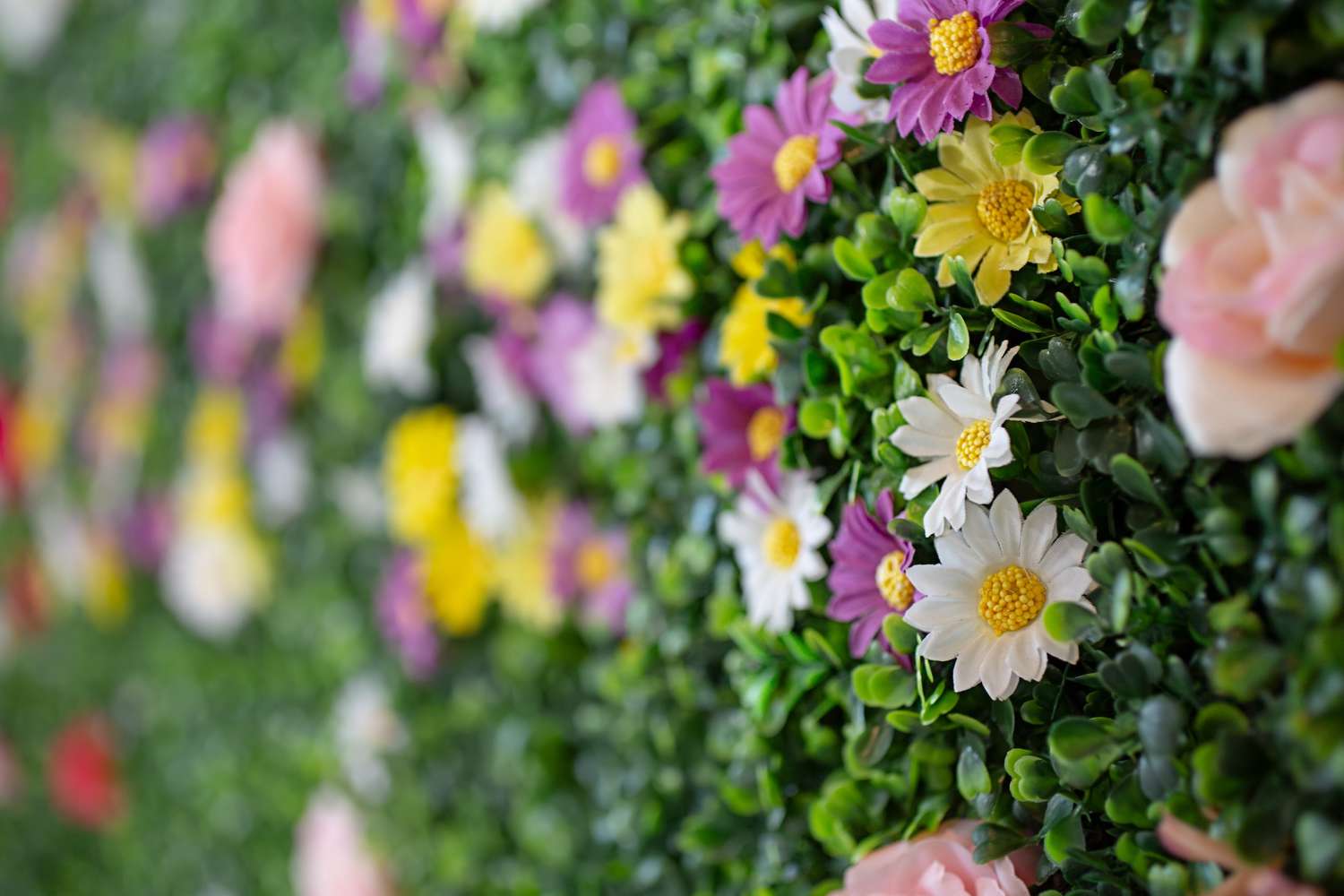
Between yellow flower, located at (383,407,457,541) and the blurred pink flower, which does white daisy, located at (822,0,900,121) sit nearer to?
the blurred pink flower

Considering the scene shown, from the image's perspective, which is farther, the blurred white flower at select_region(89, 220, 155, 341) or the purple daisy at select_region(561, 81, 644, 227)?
the blurred white flower at select_region(89, 220, 155, 341)

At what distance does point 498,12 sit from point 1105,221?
0.52 meters

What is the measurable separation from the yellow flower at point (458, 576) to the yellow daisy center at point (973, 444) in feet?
1.70

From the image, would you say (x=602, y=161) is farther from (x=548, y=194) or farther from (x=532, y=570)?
(x=532, y=570)

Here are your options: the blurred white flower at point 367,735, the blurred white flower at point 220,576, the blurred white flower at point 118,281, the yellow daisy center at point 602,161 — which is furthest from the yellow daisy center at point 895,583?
the blurred white flower at point 118,281

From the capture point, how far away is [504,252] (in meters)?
0.85

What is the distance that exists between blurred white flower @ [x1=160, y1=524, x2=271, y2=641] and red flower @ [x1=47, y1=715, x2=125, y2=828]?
311 millimetres

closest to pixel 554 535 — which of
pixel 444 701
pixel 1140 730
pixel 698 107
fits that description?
pixel 444 701

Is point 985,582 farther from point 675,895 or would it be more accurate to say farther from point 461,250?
point 461,250

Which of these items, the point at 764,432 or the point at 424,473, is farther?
the point at 424,473

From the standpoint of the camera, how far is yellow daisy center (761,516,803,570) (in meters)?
0.62

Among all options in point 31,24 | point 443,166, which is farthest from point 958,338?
point 31,24

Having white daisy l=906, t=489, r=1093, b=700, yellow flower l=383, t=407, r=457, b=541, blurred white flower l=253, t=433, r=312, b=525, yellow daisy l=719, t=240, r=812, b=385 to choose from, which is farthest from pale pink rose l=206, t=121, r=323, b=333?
white daisy l=906, t=489, r=1093, b=700

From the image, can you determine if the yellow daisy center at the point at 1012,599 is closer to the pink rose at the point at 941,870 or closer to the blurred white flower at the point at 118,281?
the pink rose at the point at 941,870
